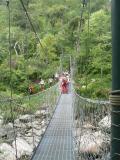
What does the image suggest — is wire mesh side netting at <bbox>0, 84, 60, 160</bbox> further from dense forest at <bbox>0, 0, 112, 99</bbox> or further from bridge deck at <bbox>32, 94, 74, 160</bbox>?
dense forest at <bbox>0, 0, 112, 99</bbox>

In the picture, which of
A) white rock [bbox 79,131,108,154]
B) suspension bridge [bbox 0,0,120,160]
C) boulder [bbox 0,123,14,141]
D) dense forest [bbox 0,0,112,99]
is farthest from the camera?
dense forest [bbox 0,0,112,99]

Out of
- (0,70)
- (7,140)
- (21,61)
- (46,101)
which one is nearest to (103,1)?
(21,61)

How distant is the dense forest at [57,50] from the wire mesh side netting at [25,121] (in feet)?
2.34

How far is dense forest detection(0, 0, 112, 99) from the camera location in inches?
522

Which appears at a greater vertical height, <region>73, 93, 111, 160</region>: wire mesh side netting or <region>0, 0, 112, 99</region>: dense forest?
<region>0, 0, 112, 99</region>: dense forest

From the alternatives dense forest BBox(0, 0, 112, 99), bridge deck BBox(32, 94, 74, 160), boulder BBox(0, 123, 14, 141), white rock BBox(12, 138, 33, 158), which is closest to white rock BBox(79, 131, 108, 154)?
bridge deck BBox(32, 94, 74, 160)

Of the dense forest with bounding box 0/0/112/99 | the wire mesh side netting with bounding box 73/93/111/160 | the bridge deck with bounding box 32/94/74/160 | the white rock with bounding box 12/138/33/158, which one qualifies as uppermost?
the dense forest with bounding box 0/0/112/99

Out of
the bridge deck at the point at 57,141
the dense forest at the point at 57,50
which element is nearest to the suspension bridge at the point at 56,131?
the bridge deck at the point at 57,141

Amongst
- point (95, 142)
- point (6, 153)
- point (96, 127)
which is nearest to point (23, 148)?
point (6, 153)

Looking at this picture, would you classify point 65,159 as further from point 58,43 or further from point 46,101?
point 58,43

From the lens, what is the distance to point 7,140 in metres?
5.38

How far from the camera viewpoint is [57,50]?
25.0 meters

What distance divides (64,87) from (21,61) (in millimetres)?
5547

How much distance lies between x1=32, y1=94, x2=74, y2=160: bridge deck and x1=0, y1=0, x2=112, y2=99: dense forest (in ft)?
4.53
